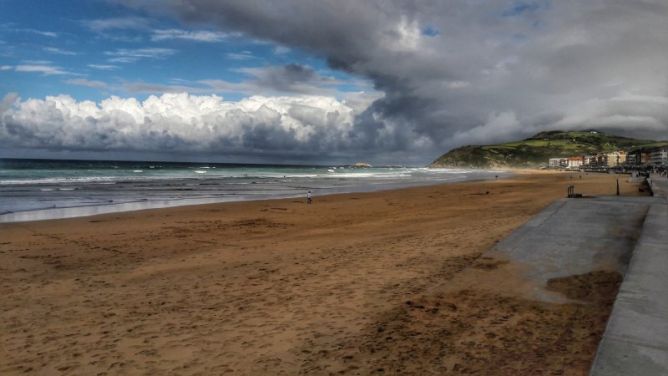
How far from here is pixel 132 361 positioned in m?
5.30

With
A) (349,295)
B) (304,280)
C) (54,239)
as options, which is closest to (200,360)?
(349,295)

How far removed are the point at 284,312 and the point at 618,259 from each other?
663 cm

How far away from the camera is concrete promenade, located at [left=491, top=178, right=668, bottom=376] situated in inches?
170

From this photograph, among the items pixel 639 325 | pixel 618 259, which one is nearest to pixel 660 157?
pixel 618 259

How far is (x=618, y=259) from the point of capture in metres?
8.45

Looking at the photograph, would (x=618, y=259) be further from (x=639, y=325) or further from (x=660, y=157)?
(x=660, y=157)

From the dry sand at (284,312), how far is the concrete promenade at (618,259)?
1.42 feet

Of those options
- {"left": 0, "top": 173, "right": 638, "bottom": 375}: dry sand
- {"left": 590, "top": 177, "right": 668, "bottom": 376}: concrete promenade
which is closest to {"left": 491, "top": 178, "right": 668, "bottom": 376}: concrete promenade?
{"left": 590, "top": 177, "right": 668, "bottom": 376}: concrete promenade

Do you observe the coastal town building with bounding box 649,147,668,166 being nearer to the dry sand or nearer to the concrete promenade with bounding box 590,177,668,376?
the concrete promenade with bounding box 590,177,668,376

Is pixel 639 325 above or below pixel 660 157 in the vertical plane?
below

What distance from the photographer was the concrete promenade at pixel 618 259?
4.31 meters

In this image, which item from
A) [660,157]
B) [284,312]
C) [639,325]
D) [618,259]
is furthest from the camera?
[660,157]

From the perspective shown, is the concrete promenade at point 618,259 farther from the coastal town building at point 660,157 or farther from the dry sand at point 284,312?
the coastal town building at point 660,157

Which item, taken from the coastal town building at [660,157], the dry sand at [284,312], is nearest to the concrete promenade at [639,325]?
the dry sand at [284,312]
